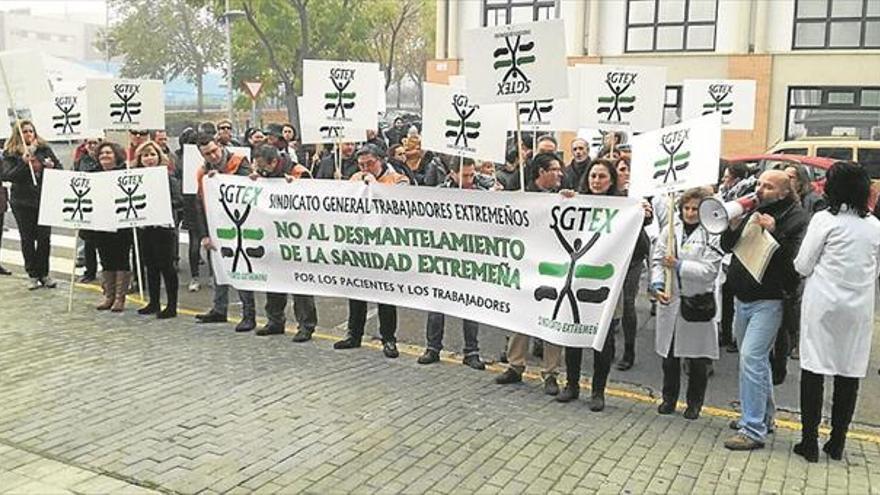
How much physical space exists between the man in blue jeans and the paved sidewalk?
22 centimetres

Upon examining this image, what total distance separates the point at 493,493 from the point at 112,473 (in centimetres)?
221

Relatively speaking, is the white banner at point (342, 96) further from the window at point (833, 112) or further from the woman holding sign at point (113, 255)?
the window at point (833, 112)

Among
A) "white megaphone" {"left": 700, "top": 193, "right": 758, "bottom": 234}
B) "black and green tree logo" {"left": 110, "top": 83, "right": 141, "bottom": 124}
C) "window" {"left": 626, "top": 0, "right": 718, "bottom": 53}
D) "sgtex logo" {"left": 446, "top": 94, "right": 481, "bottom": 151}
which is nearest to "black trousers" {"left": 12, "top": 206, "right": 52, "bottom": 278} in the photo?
"black and green tree logo" {"left": 110, "top": 83, "right": 141, "bottom": 124}

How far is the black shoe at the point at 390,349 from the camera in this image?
7.46 metres

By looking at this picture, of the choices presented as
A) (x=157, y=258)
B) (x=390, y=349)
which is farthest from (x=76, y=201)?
(x=390, y=349)

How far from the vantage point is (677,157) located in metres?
5.78

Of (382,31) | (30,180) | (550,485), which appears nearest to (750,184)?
(550,485)

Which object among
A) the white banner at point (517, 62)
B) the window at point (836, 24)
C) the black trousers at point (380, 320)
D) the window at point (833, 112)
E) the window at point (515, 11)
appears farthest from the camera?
the window at point (515, 11)

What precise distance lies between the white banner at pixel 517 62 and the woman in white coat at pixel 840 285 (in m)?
2.28

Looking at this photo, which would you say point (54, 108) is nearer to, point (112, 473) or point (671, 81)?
point (112, 473)

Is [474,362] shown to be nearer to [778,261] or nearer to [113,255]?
[778,261]

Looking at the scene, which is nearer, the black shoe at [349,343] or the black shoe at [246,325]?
the black shoe at [349,343]

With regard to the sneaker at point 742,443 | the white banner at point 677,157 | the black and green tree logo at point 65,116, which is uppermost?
the black and green tree logo at point 65,116

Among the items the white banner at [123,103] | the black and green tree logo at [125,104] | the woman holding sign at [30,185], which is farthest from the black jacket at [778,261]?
the woman holding sign at [30,185]
